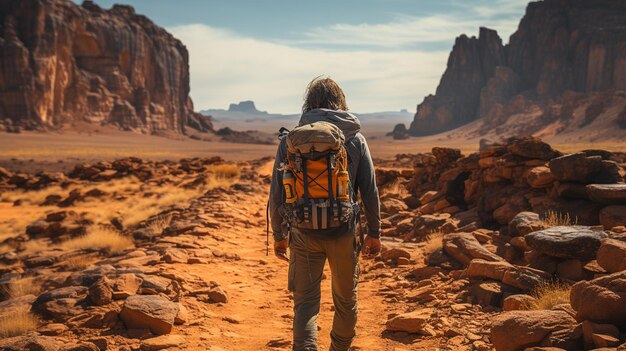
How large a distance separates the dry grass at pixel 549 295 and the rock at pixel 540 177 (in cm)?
372

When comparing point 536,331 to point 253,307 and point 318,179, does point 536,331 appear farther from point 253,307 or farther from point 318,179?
point 253,307

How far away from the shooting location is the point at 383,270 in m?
7.56

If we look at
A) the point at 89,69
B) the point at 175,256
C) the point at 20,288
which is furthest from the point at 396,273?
the point at 89,69

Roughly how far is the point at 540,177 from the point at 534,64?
11338cm

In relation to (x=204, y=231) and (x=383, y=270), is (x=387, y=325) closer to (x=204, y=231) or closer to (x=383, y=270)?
(x=383, y=270)

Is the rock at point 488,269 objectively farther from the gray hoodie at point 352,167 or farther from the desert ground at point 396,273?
the gray hoodie at point 352,167

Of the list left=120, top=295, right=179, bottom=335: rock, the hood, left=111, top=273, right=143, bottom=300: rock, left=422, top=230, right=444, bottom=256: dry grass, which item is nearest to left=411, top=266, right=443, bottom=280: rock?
left=422, top=230, right=444, bottom=256: dry grass

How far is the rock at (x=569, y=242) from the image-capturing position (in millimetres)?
5242

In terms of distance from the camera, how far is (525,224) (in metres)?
6.82

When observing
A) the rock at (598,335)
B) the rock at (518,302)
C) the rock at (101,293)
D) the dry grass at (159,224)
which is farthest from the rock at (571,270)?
the dry grass at (159,224)

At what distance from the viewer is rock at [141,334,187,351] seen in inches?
165

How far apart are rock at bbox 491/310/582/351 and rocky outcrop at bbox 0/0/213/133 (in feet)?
243

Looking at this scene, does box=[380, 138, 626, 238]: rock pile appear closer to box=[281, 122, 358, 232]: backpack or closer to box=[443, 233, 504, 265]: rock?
box=[443, 233, 504, 265]: rock

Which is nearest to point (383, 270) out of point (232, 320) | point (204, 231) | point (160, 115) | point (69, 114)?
point (232, 320)
